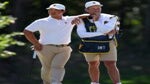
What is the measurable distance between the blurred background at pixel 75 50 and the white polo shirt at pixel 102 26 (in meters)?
7.96

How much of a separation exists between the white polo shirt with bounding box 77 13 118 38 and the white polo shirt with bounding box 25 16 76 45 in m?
0.38

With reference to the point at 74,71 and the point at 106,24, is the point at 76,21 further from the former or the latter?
the point at 74,71

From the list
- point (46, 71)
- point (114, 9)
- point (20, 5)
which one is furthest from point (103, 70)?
point (46, 71)

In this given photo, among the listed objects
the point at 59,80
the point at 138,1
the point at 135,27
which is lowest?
the point at 135,27

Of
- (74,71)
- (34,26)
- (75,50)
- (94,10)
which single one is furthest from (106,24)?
(75,50)

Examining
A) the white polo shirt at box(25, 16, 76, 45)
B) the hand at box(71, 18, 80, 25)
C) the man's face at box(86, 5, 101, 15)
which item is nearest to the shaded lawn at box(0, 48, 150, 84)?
the white polo shirt at box(25, 16, 76, 45)

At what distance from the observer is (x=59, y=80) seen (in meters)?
10.9

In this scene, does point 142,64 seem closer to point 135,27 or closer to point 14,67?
point 14,67

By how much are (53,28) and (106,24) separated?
847 millimetres

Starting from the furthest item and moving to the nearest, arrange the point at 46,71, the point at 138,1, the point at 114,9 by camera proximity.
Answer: the point at 114,9 → the point at 138,1 → the point at 46,71

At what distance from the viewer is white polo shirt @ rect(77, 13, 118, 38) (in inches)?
407

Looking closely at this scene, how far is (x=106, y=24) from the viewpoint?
10.4m

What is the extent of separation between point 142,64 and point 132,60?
104 cm

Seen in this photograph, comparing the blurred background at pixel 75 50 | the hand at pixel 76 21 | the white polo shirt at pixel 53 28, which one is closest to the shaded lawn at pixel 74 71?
the blurred background at pixel 75 50
